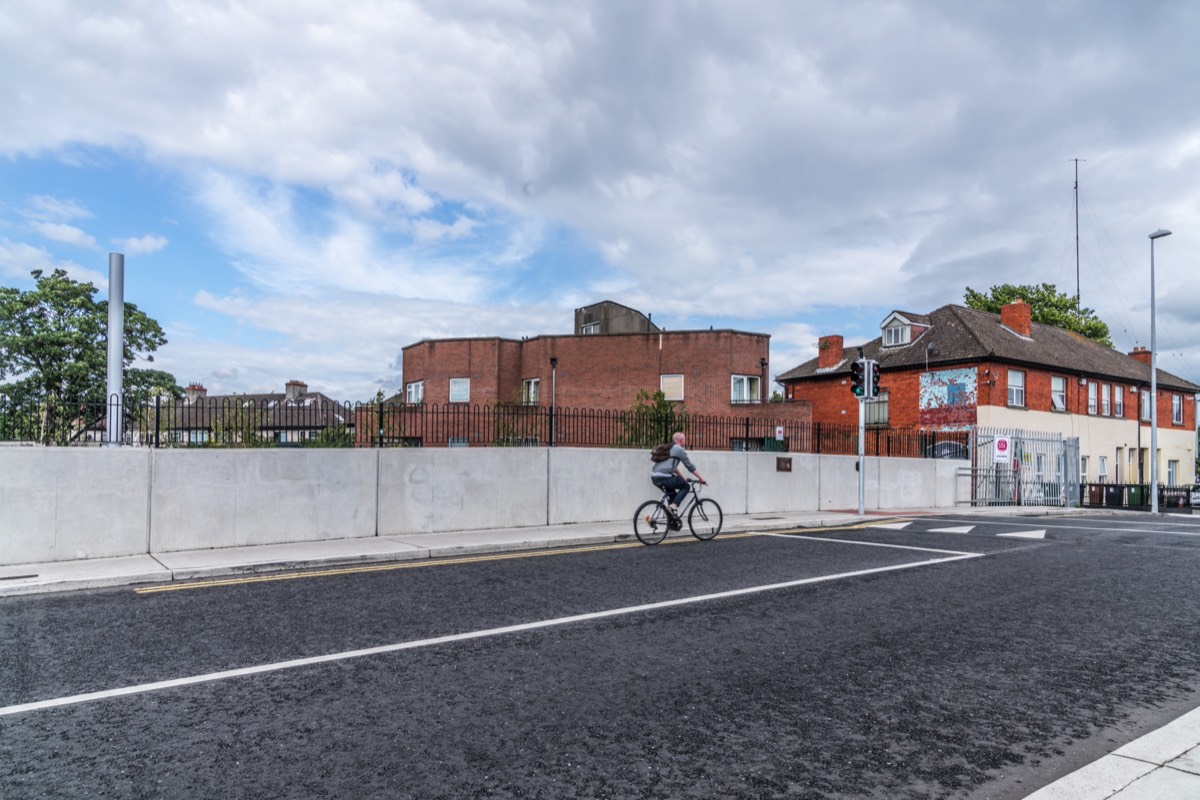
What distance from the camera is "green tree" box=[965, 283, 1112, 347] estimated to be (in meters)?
50.7

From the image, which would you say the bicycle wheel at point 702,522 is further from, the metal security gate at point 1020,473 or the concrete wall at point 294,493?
the metal security gate at point 1020,473

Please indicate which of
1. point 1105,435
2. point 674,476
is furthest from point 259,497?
point 1105,435

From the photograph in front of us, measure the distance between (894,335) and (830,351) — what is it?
3.76 meters

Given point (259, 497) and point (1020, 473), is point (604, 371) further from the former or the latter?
point (259, 497)

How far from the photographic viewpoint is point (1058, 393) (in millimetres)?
39562

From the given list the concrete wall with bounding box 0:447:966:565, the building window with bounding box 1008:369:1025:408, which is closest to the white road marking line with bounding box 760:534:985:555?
A: the concrete wall with bounding box 0:447:966:565

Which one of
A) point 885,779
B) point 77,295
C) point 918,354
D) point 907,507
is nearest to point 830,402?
point 918,354

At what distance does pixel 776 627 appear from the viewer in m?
6.53

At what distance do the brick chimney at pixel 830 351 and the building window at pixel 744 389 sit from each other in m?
8.63

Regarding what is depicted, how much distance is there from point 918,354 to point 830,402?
5633 mm

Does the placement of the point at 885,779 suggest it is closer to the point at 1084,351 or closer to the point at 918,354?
the point at 918,354

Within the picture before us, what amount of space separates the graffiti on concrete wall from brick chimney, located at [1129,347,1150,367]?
22675mm

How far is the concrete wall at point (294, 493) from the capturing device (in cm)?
1011

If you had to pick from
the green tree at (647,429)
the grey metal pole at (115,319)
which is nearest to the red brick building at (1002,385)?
the green tree at (647,429)
